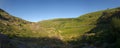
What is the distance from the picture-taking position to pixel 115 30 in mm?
53531

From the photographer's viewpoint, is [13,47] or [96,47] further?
[96,47]

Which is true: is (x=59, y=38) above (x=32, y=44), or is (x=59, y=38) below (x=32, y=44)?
below

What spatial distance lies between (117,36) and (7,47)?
23437 mm

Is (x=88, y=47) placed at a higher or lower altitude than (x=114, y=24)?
lower

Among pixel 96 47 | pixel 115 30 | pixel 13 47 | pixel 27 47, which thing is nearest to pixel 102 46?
pixel 96 47

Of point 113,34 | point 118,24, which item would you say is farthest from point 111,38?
point 118,24

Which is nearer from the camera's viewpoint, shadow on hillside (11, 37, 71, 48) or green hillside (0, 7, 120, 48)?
shadow on hillside (11, 37, 71, 48)

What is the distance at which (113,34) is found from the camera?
167 feet

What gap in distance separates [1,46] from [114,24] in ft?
94.1

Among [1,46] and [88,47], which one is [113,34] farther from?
[1,46]

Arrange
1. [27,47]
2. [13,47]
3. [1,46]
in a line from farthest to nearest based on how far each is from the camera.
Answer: [27,47] → [13,47] → [1,46]

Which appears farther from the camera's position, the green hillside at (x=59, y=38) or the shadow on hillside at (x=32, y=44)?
the green hillside at (x=59, y=38)

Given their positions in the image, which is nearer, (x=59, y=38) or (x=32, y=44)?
(x=32, y=44)

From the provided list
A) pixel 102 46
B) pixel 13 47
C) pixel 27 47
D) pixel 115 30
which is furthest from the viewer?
pixel 115 30
